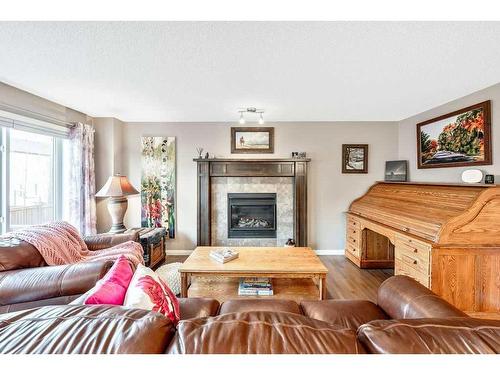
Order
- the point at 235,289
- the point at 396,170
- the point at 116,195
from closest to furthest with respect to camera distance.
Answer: the point at 235,289, the point at 116,195, the point at 396,170

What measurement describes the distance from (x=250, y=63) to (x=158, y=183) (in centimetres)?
269

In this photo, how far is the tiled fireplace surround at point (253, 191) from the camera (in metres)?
3.84

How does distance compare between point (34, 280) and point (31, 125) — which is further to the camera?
point (31, 125)

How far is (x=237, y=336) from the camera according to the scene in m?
0.61

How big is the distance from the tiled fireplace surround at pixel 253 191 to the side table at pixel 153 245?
836 millimetres

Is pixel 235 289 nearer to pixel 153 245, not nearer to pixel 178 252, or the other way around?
pixel 153 245

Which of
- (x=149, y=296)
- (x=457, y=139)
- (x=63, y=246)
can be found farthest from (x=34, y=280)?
(x=457, y=139)

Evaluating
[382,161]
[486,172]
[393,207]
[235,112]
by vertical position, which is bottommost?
[393,207]

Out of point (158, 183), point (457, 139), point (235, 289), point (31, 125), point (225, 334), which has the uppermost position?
point (31, 125)

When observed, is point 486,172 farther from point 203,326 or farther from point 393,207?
point 203,326

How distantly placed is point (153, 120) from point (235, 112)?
4.83 feet

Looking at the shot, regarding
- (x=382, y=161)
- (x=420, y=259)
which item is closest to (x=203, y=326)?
(x=420, y=259)

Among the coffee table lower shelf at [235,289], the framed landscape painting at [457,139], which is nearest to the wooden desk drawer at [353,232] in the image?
the framed landscape painting at [457,139]

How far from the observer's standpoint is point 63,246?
1.99 m
